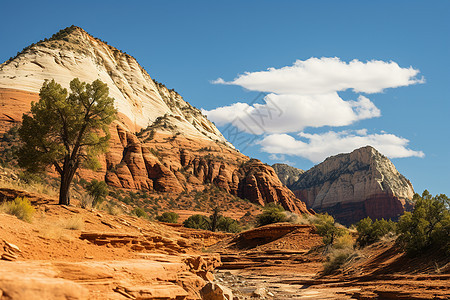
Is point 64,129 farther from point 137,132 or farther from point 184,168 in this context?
point 137,132

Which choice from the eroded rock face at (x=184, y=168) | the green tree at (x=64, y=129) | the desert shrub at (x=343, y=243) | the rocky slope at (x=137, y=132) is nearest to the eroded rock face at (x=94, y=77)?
the rocky slope at (x=137, y=132)

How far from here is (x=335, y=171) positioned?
13512 centimetres

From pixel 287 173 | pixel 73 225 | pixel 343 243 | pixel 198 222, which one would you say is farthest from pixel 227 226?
pixel 287 173

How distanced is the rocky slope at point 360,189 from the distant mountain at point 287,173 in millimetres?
15432

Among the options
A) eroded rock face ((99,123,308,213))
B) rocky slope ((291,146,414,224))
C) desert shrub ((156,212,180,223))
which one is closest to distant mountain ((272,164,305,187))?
rocky slope ((291,146,414,224))

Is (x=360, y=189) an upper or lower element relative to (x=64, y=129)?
upper

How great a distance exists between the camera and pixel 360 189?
4801 inches

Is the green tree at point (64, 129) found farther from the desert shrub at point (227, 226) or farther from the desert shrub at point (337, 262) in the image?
the desert shrub at point (227, 226)

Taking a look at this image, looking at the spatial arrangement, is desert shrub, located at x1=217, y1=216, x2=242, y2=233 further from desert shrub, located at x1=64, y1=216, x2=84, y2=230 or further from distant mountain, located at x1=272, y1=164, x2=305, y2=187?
distant mountain, located at x1=272, y1=164, x2=305, y2=187

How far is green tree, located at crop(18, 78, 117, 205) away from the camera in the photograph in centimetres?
2020

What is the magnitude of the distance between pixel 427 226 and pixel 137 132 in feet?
225

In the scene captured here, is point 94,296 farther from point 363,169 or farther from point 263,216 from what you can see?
point 363,169

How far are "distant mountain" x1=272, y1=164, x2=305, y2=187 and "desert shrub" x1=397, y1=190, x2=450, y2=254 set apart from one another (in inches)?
5270

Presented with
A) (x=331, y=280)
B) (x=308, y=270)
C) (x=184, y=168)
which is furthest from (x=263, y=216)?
(x=184, y=168)
